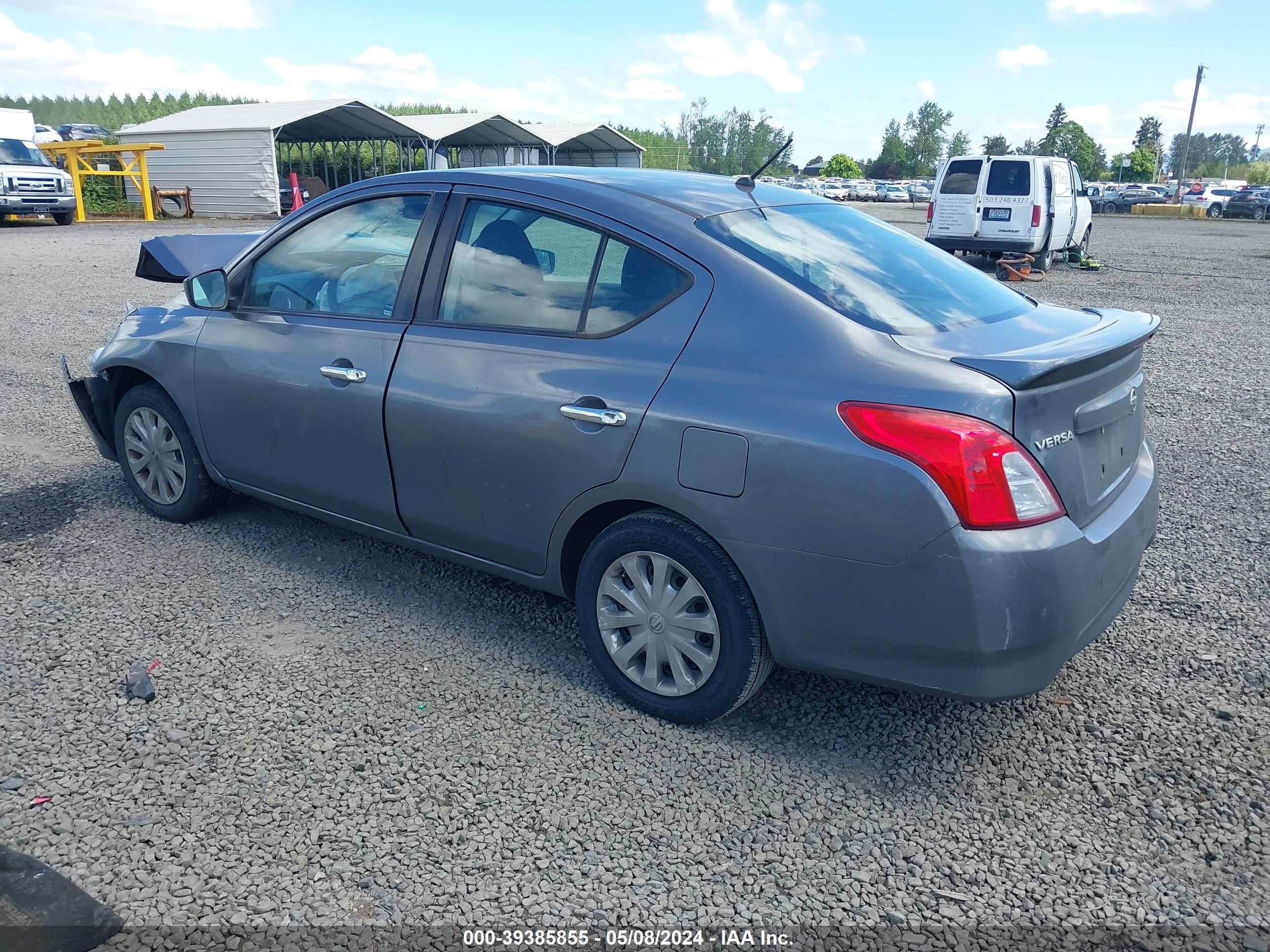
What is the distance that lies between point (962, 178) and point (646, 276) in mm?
16332

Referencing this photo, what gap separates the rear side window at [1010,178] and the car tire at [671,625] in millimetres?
16256

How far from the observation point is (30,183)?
25.1m

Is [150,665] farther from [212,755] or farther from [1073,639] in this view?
[1073,639]

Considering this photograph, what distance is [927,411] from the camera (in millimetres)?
2535

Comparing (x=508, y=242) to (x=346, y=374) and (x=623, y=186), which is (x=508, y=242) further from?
(x=346, y=374)

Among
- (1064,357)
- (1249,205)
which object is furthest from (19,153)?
(1249,205)

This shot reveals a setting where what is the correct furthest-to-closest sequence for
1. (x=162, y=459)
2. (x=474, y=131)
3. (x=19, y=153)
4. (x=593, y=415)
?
(x=474, y=131)
(x=19, y=153)
(x=162, y=459)
(x=593, y=415)

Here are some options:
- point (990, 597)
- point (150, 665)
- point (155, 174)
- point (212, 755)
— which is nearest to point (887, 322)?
point (990, 597)

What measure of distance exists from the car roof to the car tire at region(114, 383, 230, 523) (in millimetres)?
1677

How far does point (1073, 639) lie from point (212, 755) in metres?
2.54

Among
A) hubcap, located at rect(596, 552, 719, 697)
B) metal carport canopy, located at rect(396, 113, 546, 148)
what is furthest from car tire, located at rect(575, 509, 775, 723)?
metal carport canopy, located at rect(396, 113, 546, 148)

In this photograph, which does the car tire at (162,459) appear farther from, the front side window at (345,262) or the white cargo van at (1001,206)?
the white cargo van at (1001,206)

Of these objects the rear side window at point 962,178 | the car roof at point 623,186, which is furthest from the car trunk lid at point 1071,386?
the rear side window at point 962,178

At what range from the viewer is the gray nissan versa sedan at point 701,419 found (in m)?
2.56
